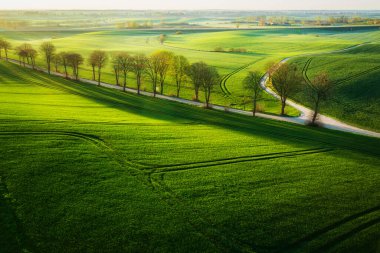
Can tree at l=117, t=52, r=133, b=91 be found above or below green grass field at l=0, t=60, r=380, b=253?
above

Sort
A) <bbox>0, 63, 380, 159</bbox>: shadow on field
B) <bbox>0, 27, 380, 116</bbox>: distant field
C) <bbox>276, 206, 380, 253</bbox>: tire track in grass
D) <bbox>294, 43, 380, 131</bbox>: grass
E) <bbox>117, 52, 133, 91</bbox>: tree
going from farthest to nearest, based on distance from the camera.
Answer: <bbox>0, 27, 380, 116</bbox>: distant field < <bbox>117, 52, 133, 91</bbox>: tree < <bbox>294, 43, 380, 131</bbox>: grass < <bbox>0, 63, 380, 159</bbox>: shadow on field < <bbox>276, 206, 380, 253</bbox>: tire track in grass

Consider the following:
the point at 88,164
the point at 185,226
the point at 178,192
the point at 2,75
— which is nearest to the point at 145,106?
the point at 88,164

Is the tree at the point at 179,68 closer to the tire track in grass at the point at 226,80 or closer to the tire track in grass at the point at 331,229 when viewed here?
the tire track in grass at the point at 226,80

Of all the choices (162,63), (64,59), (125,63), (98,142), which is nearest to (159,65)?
(162,63)

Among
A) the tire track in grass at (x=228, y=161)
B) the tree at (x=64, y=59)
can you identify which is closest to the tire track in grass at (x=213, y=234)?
the tire track in grass at (x=228, y=161)

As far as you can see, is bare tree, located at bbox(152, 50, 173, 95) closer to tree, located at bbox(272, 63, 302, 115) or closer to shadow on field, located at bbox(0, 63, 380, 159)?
shadow on field, located at bbox(0, 63, 380, 159)

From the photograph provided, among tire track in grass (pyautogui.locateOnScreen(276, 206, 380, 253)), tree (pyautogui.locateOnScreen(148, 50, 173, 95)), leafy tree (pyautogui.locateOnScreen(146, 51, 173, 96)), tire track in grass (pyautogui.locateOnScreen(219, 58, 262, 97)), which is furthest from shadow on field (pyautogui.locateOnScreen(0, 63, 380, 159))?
tire track in grass (pyautogui.locateOnScreen(219, 58, 262, 97))

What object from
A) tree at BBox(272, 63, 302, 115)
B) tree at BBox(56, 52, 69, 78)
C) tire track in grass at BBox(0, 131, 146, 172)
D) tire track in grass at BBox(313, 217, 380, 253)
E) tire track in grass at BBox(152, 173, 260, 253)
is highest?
tree at BBox(56, 52, 69, 78)
